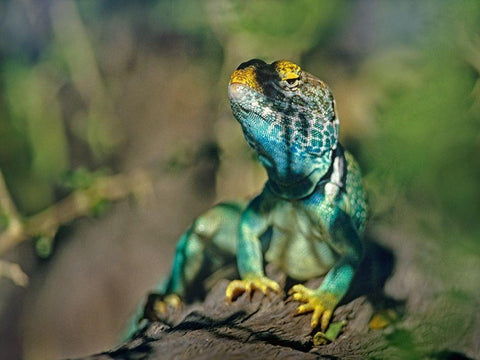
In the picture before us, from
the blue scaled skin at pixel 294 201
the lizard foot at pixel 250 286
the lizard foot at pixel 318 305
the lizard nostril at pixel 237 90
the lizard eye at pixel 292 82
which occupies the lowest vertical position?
the lizard foot at pixel 318 305

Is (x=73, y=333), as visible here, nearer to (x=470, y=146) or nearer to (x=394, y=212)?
(x=394, y=212)

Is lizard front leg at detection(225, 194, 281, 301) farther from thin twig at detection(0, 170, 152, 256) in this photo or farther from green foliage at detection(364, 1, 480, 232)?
thin twig at detection(0, 170, 152, 256)

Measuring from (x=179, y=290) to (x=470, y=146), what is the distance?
1.69 meters

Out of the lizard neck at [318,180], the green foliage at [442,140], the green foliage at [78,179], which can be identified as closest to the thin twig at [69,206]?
the green foliage at [78,179]

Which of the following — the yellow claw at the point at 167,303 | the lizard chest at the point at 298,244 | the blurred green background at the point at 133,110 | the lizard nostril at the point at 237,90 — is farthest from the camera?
the blurred green background at the point at 133,110

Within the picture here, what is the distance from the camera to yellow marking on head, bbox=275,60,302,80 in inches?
94.0

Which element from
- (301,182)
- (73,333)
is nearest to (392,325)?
(301,182)

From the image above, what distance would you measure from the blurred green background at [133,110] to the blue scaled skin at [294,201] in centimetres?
145

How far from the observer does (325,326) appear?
7.80ft

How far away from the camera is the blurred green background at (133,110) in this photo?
15.3ft

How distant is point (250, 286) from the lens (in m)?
2.60

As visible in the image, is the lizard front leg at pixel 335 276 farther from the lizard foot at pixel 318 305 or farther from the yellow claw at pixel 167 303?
the yellow claw at pixel 167 303

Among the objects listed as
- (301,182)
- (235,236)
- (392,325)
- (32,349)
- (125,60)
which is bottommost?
(32,349)

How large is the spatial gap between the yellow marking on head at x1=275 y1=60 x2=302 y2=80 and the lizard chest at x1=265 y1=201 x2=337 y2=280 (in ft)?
1.83
